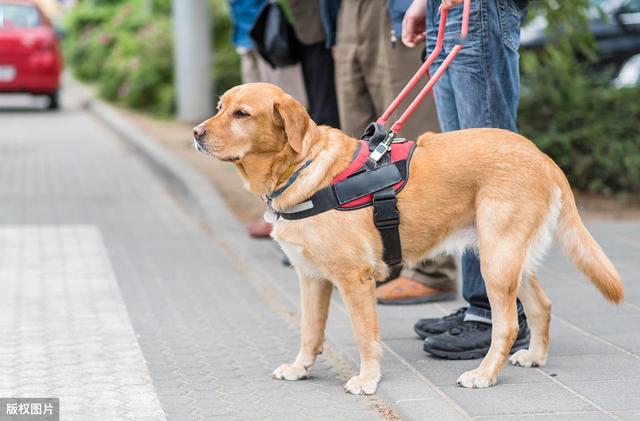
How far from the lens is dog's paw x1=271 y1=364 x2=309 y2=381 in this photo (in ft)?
15.9

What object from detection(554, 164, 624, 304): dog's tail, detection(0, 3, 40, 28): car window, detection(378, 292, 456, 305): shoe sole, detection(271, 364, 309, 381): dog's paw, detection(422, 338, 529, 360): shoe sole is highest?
detection(554, 164, 624, 304): dog's tail

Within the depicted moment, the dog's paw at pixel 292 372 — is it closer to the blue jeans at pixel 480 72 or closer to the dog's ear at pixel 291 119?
the blue jeans at pixel 480 72

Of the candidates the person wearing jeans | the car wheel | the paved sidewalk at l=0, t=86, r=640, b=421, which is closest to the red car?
the car wheel

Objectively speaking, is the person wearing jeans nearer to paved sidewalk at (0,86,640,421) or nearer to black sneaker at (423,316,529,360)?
black sneaker at (423,316,529,360)

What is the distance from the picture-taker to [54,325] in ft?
19.1

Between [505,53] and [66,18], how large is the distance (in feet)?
90.9

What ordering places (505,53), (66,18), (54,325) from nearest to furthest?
1. (505,53)
2. (54,325)
3. (66,18)

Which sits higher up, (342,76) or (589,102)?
(342,76)

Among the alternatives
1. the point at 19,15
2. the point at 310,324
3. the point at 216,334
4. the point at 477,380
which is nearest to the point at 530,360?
the point at 477,380

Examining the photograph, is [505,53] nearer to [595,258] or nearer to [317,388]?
[595,258]

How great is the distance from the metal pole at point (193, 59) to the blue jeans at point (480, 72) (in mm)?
11418

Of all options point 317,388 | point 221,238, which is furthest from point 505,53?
point 221,238

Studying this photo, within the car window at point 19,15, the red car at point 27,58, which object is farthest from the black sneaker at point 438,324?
the car window at point 19,15

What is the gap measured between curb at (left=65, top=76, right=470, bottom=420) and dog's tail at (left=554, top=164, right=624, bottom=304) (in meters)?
0.78
